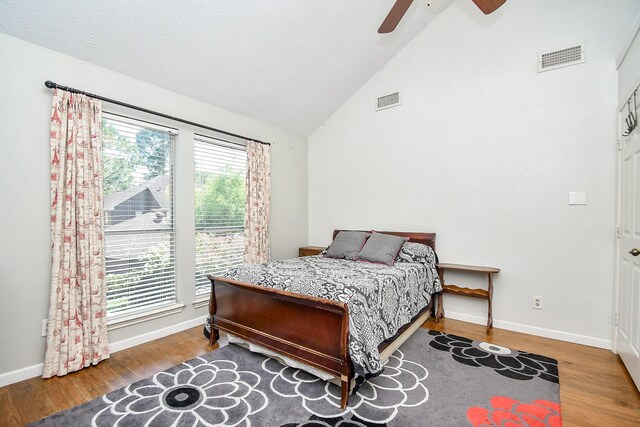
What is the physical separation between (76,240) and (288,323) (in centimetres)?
184

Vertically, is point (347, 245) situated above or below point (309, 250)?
above

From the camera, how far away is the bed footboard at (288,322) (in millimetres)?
1943

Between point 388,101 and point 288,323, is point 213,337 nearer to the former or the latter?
point 288,323

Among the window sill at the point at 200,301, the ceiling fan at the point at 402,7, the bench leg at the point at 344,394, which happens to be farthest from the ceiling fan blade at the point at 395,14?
the window sill at the point at 200,301

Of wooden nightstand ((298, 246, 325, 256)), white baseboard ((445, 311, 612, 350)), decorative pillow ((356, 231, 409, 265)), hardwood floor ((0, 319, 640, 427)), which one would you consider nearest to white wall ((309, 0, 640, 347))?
white baseboard ((445, 311, 612, 350))

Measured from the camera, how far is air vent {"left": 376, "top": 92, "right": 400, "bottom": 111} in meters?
4.03

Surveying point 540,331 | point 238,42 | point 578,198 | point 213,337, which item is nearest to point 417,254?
point 540,331

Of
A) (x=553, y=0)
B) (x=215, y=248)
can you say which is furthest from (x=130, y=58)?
(x=553, y=0)

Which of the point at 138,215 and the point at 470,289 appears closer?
the point at 138,215

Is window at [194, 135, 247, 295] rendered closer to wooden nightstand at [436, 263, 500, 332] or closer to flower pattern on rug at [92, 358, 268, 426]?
flower pattern on rug at [92, 358, 268, 426]

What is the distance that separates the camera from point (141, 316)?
289 cm

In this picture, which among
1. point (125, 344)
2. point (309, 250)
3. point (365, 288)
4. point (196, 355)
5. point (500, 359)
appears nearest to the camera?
point (365, 288)

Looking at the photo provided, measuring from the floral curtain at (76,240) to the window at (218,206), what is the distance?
105 cm

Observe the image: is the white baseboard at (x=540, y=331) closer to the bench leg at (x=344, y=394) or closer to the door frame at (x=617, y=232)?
the door frame at (x=617, y=232)
